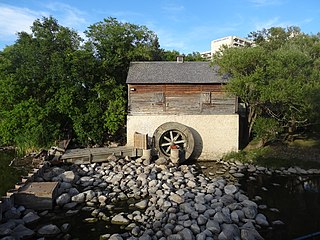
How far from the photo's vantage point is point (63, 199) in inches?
343

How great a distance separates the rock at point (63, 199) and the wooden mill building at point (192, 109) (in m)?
5.53

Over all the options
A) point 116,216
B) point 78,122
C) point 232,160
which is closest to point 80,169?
point 78,122

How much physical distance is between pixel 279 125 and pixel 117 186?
9327mm

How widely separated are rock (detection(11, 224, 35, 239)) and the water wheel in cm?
760

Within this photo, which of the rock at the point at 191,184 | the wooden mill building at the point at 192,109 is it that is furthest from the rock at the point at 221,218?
the wooden mill building at the point at 192,109

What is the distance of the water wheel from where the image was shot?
13.6 m

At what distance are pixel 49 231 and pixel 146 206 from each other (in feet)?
9.45

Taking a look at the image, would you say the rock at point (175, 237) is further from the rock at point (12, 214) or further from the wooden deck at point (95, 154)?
the wooden deck at point (95, 154)

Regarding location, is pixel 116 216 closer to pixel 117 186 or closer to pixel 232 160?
pixel 117 186

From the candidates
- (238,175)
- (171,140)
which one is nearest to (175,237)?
(238,175)

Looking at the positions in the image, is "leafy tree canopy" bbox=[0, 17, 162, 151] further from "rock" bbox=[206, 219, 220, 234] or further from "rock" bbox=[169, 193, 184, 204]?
"rock" bbox=[206, 219, 220, 234]

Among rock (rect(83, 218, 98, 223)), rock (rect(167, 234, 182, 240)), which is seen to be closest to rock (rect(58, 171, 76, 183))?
rock (rect(83, 218, 98, 223))

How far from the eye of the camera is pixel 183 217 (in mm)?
7438

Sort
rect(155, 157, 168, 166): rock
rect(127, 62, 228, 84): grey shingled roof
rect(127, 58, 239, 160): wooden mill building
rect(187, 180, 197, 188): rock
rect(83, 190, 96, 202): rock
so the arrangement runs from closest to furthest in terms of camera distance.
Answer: rect(83, 190, 96, 202): rock
rect(187, 180, 197, 188): rock
rect(155, 157, 168, 166): rock
rect(127, 62, 228, 84): grey shingled roof
rect(127, 58, 239, 160): wooden mill building
